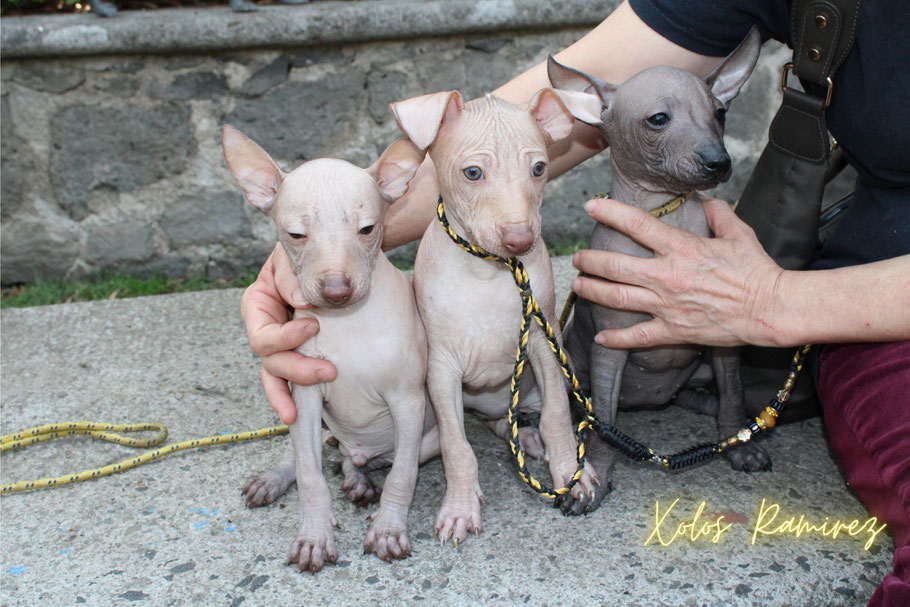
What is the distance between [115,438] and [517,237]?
1756 millimetres

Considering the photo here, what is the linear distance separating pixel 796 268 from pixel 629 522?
0.93 metres

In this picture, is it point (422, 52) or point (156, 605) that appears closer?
point (156, 605)

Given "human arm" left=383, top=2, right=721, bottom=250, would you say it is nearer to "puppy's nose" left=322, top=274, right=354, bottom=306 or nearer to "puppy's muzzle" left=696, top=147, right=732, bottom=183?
"puppy's muzzle" left=696, top=147, right=732, bottom=183

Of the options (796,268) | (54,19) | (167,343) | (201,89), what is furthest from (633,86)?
(54,19)

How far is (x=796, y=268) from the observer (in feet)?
8.61

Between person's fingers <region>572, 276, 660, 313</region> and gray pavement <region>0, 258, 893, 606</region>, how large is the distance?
573 mm

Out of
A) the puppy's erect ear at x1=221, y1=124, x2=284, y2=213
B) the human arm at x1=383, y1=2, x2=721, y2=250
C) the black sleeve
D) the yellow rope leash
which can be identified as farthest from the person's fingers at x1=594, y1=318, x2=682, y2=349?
the yellow rope leash

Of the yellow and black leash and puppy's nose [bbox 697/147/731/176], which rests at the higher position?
puppy's nose [bbox 697/147/731/176]

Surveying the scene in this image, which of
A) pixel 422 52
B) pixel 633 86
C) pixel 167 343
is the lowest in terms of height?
pixel 167 343

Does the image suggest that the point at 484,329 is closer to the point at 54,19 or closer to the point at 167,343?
the point at 167,343

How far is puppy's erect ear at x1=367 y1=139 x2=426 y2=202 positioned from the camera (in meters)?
2.23

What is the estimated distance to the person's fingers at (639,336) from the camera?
7.98 ft

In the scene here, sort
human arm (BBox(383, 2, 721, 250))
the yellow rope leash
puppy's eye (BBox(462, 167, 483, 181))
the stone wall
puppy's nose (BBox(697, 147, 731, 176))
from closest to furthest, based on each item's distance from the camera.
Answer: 1. puppy's eye (BBox(462, 167, 483, 181))
2. puppy's nose (BBox(697, 147, 731, 176))
3. human arm (BBox(383, 2, 721, 250))
4. the yellow rope leash
5. the stone wall

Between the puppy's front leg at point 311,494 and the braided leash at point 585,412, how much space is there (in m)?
0.55
